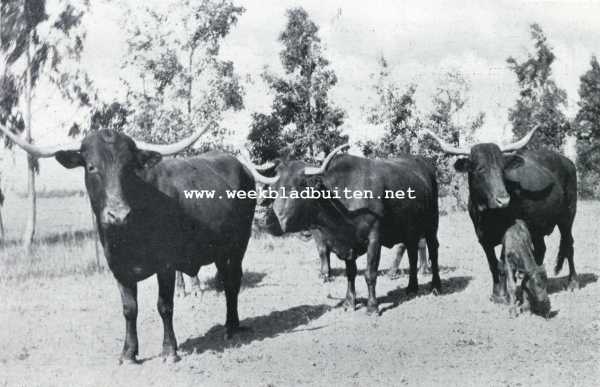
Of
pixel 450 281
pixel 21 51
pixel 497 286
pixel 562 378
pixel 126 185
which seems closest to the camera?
pixel 562 378

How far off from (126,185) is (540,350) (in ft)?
15.6

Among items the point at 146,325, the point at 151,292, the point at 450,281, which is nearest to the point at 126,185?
the point at 146,325

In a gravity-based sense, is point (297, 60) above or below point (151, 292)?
above

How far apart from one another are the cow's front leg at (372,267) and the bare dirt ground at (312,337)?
0.25m

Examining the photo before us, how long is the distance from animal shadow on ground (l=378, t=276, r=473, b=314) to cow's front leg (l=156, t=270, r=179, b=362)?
327 centimetres

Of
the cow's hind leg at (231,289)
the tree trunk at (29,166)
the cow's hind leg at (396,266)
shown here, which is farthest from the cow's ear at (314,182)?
the tree trunk at (29,166)

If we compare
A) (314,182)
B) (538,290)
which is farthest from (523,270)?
(314,182)

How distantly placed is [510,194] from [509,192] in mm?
37

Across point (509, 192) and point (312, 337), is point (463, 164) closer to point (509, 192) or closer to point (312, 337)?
point (509, 192)

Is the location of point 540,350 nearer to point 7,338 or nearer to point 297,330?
point 297,330

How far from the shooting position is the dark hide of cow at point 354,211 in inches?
357

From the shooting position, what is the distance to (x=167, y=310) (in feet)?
23.6

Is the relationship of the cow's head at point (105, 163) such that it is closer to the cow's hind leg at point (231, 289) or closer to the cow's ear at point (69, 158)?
the cow's ear at point (69, 158)

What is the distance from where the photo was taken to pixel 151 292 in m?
11.6
